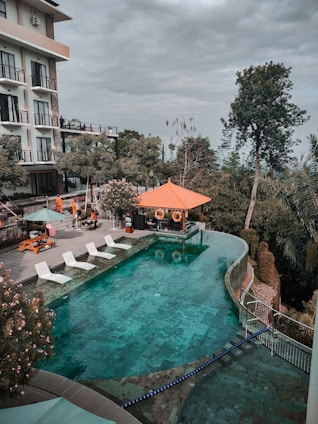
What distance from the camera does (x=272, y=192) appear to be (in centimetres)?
1667

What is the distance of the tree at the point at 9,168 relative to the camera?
65.5 feet

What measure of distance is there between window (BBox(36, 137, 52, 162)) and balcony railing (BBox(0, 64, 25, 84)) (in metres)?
5.23

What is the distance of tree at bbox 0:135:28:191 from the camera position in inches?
786

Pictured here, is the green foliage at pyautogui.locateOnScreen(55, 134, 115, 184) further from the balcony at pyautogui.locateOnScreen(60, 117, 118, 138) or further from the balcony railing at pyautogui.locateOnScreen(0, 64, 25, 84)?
the balcony railing at pyautogui.locateOnScreen(0, 64, 25, 84)

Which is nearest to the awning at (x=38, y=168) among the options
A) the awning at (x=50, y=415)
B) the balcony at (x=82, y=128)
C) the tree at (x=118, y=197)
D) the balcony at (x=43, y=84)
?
the balcony at (x=82, y=128)

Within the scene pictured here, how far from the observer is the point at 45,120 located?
30.5 m

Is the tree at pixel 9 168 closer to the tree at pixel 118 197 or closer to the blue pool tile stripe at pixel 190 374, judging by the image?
the tree at pixel 118 197

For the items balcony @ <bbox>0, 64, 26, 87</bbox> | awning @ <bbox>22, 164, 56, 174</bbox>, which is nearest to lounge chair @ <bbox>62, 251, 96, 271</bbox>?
awning @ <bbox>22, 164, 56, 174</bbox>

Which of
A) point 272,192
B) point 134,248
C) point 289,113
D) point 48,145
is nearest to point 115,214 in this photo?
point 134,248

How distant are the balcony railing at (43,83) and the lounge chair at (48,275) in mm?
20811

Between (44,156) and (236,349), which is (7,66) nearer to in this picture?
(44,156)

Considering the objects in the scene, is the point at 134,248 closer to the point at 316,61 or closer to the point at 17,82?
the point at 316,61

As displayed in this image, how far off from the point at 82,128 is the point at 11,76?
10.6 m

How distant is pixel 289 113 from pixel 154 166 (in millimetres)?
16563
